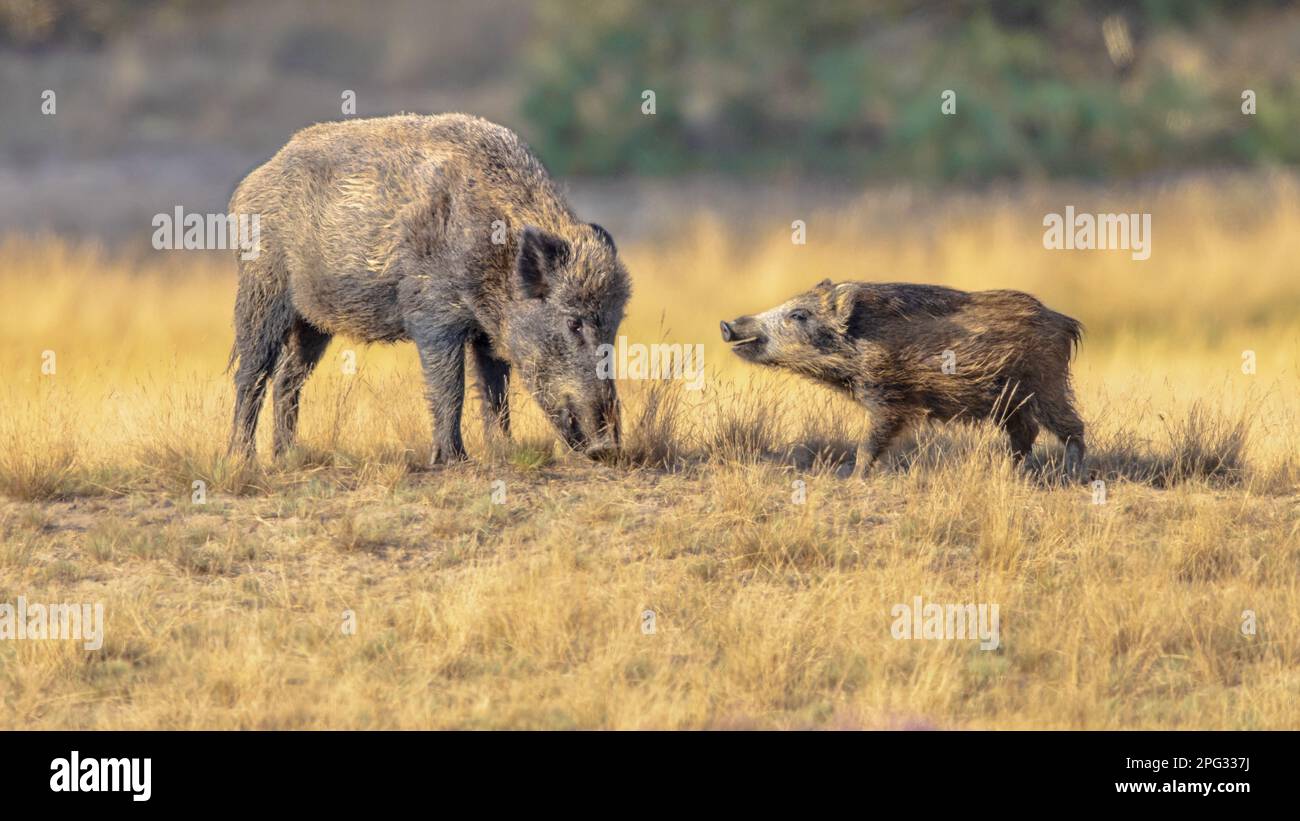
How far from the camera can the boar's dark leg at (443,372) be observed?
885 centimetres

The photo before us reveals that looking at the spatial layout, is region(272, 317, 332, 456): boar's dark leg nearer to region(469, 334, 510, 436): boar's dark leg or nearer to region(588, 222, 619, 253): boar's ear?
region(469, 334, 510, 436): boar's dark leg

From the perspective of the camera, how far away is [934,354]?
8633 mm

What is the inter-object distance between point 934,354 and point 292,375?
12.1ft

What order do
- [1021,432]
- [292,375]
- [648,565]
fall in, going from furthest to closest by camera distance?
[292,375], [1021,432], [648,565]

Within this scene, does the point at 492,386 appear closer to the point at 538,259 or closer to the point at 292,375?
the point at 538,259

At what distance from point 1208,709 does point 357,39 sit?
30.4m

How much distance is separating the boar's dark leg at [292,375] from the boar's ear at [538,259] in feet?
5.84

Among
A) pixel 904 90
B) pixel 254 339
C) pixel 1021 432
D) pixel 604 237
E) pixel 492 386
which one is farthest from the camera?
pixel 904 90

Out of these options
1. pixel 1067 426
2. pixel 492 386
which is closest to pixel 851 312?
pixel 1067 426

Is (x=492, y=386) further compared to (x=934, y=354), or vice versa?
(x=492, y=386)

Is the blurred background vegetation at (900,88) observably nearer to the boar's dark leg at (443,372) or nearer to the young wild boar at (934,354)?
the young wild boar at (934,354)

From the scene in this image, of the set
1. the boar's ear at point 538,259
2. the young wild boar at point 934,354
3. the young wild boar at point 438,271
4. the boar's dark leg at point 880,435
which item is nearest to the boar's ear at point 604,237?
the young wild boar at point 438,271

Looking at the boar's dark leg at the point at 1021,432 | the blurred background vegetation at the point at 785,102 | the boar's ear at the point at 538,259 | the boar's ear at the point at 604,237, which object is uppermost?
the blurred background vegetation at the point at 785,102

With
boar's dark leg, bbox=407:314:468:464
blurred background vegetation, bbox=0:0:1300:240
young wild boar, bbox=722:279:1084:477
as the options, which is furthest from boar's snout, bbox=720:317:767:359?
blurred background vegetation, bbox=0:0:1300:240
